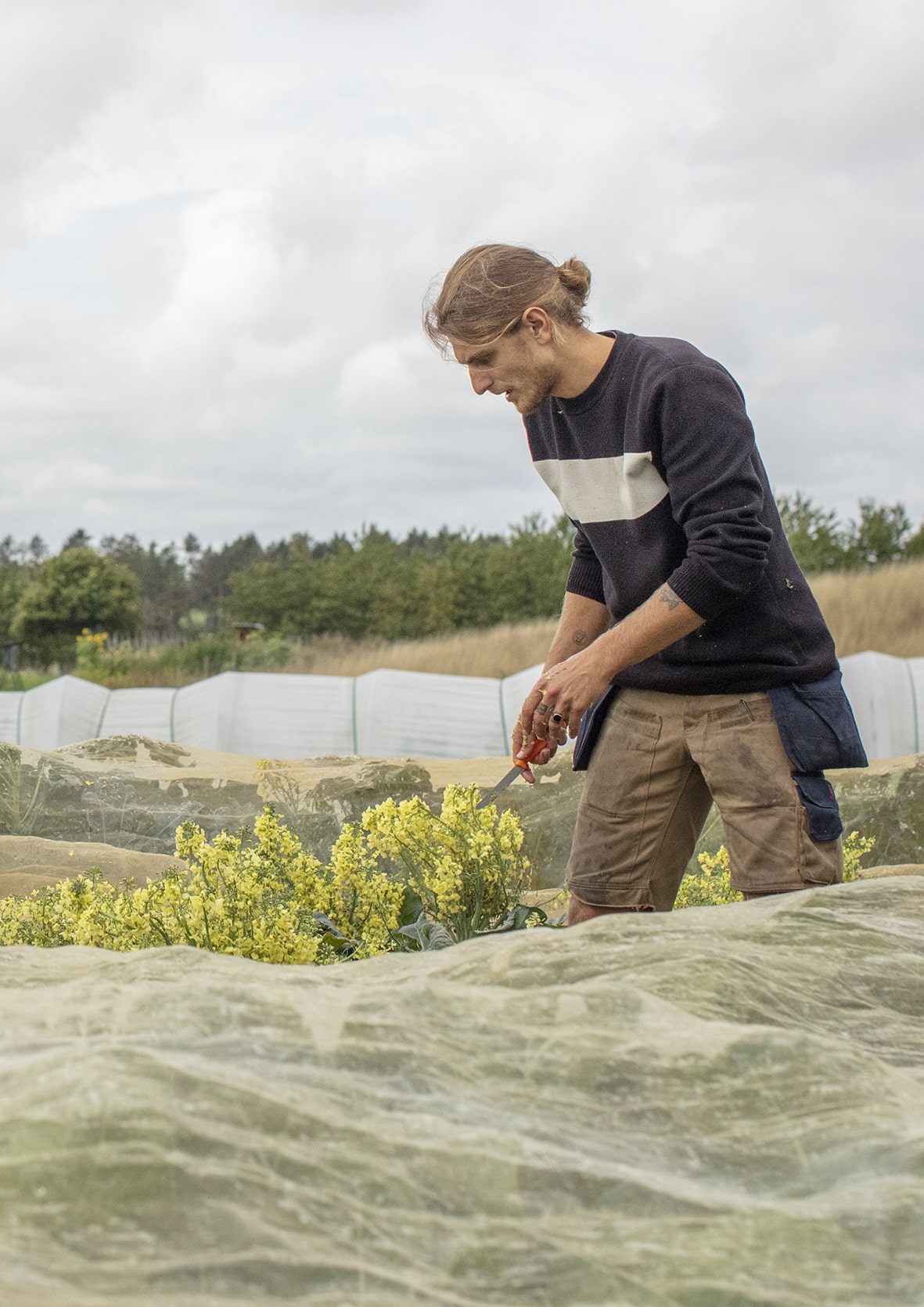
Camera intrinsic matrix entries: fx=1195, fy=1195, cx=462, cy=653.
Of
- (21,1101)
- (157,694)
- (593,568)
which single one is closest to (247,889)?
(21,1101)

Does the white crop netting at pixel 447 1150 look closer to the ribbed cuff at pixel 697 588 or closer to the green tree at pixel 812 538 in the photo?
the ribbed cuff at pixel 697 588

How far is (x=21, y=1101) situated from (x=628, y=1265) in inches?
25.3

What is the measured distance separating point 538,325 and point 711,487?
0.55 m

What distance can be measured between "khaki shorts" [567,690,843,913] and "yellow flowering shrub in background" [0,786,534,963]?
284 millimetres

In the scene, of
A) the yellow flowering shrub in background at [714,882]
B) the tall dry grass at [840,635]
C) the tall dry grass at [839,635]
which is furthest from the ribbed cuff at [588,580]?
the tall dry grass at [839,635]

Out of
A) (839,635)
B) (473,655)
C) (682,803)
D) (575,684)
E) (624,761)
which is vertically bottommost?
(682,803)

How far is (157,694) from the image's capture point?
10.0 metres

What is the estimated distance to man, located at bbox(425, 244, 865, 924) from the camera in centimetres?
256

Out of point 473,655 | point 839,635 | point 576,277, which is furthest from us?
point 473,655

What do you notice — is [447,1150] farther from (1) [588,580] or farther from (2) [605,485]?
(1) [588,580]

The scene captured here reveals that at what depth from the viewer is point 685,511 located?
261cm

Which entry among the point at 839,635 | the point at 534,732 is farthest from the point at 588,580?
the point at 839,635

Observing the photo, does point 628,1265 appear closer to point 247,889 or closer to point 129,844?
point 247,889

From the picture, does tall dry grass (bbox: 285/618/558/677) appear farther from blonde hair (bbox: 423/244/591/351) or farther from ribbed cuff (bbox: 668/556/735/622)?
ribbed cuff (bbox: 668/556/735/622)
